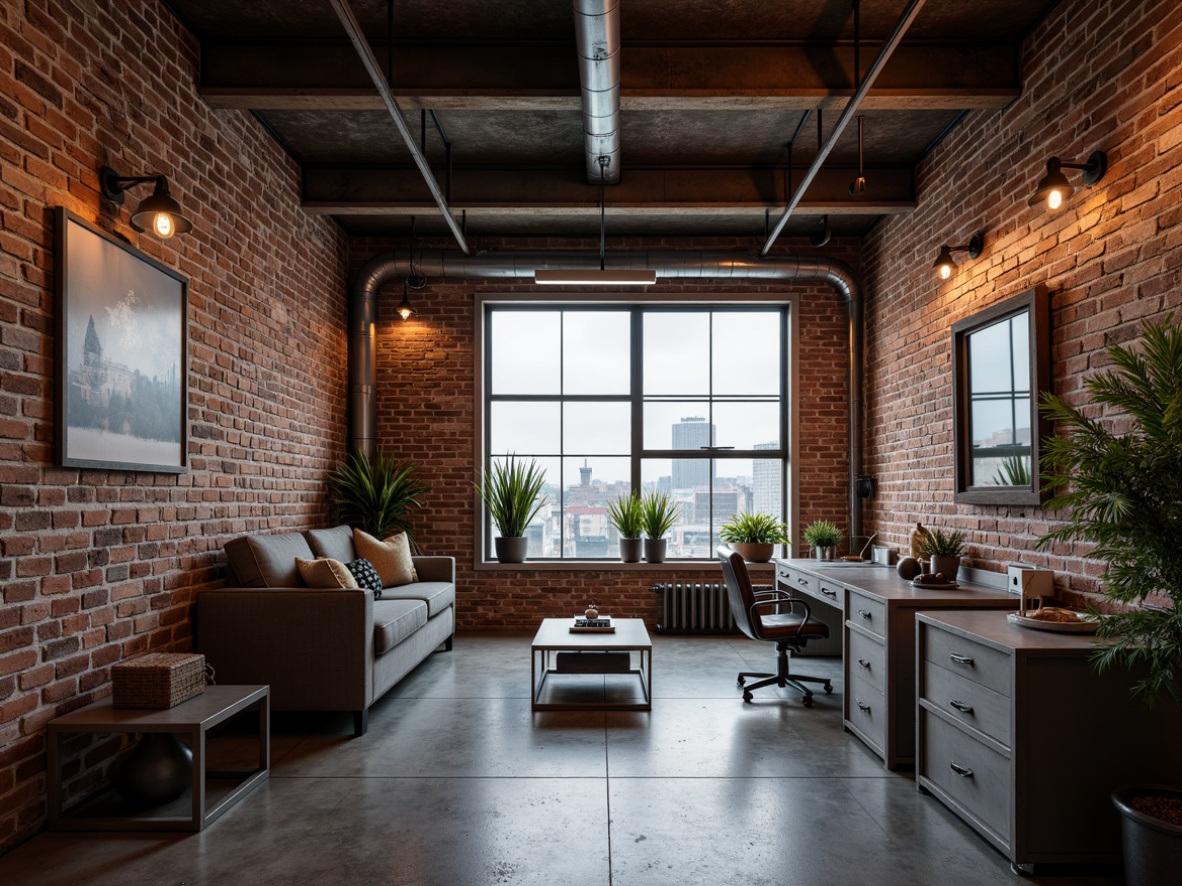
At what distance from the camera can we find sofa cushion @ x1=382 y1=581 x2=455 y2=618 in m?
5.63

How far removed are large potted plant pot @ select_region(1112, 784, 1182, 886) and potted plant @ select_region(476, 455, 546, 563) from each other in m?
5.18

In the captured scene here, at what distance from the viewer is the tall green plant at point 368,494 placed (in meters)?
6.66

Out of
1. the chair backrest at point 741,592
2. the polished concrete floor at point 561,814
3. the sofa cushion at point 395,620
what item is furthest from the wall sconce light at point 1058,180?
the sofa cushion at point 395,620

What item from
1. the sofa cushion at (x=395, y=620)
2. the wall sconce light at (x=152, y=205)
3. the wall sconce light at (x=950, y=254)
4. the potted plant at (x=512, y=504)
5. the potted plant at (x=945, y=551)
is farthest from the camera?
the potted plant at (x=512, y=504)

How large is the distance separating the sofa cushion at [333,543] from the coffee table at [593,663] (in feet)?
5.27

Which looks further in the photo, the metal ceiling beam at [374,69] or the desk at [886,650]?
the desk at [886,650]

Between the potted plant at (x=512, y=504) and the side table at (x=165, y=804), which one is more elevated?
the potted plant at (x=512, y=504)

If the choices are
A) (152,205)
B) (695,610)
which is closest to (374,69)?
(152,205)

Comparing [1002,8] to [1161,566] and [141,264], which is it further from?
[141,264]

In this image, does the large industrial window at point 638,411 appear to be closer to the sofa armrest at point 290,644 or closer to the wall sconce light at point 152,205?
the sofa armrest at point 290,644

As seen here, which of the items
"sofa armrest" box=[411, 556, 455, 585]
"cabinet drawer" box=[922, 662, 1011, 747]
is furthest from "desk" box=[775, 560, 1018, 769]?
"sofa armrest" box=[411, 556, 455, 585]

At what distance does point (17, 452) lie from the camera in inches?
114

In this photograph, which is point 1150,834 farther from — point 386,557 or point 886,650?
point 386,557

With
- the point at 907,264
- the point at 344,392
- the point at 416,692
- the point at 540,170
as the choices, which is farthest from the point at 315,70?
the point at 907,264
